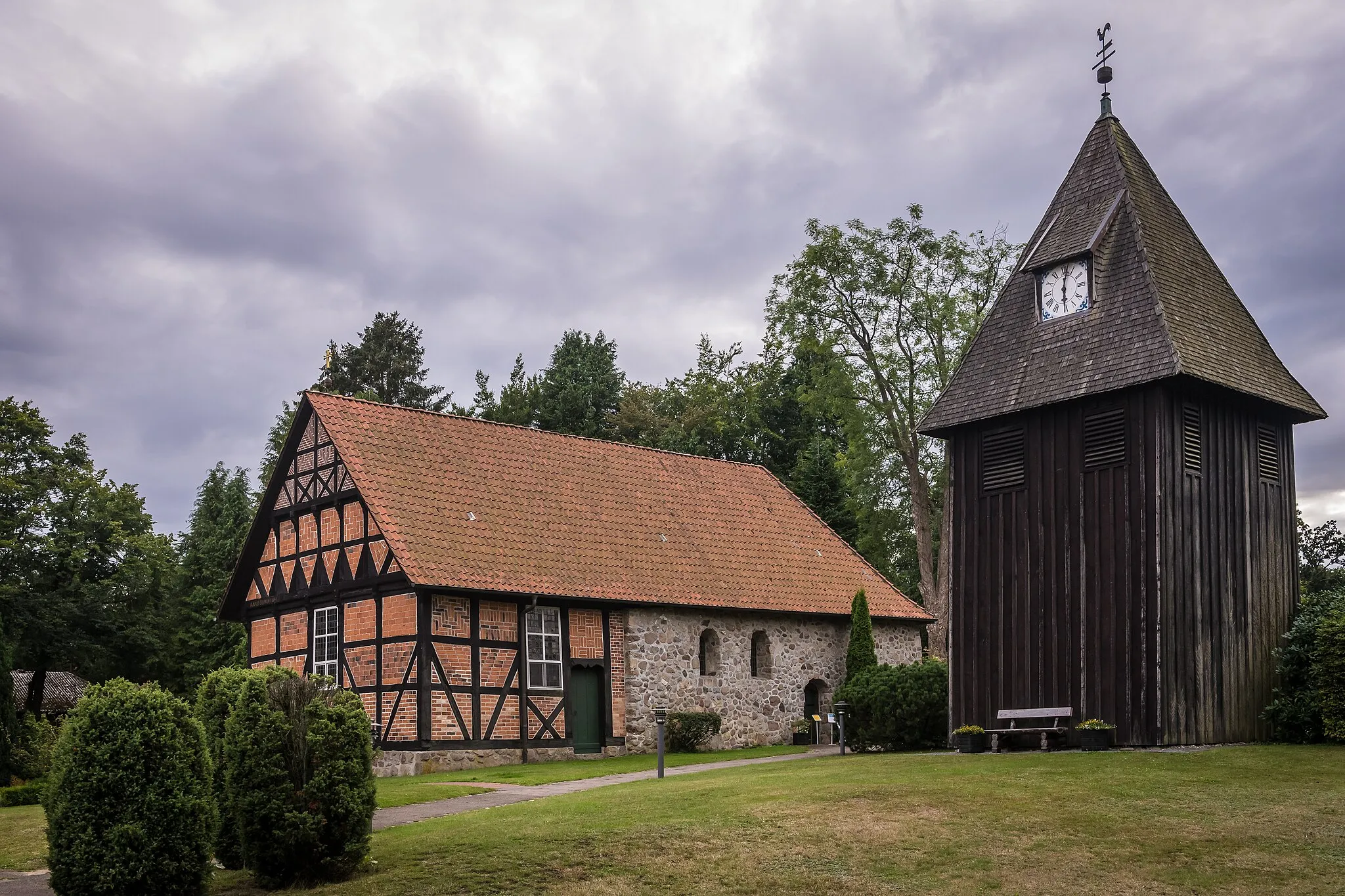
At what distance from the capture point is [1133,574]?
18031 millimetres

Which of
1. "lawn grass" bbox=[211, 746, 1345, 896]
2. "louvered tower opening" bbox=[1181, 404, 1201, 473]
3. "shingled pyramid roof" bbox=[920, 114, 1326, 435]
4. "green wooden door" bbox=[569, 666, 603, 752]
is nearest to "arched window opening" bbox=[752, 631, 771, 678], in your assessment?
"green wooden door" bbox=[569, 666, 603, 752]

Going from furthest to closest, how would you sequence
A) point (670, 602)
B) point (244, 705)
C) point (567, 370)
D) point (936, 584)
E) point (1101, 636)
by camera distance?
point (567, 370) → point (936, 584) → point (670, 602) → point (1101, 636) → point (244, 705)

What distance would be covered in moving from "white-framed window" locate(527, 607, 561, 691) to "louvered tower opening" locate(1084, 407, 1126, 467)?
10.2 metres

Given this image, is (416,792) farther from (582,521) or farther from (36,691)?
(36,691)

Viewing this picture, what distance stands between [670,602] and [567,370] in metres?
27.5

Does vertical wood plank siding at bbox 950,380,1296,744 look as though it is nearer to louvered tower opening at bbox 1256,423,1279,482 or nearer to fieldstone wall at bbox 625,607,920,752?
louvered tower opening at bbox 1256,423,1279,482

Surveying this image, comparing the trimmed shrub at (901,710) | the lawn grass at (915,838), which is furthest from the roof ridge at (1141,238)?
the trimmed shrub at (901,710)

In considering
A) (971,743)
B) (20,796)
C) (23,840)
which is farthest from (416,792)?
(971,743)

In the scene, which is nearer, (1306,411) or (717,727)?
(1306,411)

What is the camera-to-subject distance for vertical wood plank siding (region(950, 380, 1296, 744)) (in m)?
17.9

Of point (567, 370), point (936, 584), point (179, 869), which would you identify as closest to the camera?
point (179, 869)

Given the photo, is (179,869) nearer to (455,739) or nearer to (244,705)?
(244,705)

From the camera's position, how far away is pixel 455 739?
22031mm

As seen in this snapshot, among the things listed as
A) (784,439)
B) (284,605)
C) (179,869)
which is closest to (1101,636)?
(179,869)
